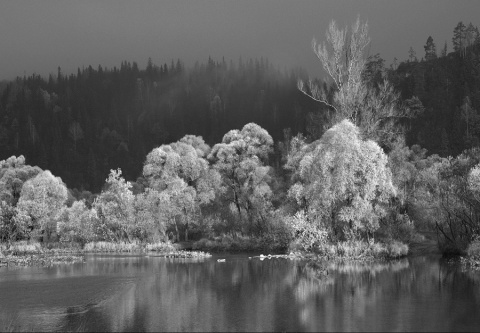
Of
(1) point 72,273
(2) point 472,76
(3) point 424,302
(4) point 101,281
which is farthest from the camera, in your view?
(2) point 472,76

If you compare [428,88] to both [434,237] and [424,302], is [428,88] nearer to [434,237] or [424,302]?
[434,237]

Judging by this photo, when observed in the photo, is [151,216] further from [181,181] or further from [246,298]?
[246,298]

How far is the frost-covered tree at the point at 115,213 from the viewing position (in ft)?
231

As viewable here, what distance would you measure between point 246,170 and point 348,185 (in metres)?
24.7

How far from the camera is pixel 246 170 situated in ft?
235

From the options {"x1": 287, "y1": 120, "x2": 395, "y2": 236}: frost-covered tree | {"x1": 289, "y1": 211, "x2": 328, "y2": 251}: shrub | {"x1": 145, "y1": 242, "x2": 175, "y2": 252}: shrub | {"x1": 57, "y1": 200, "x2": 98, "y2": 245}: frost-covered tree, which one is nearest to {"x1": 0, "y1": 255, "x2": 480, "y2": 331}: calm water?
{"x1": 289, "y1": 211, "x2": 328, "y2": 251}: shrub

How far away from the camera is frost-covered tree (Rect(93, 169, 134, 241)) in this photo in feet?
231

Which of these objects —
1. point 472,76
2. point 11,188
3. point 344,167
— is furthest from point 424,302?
point 472,76

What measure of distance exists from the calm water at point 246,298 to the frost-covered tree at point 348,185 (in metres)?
5.46

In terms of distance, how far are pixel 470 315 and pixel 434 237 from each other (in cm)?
3874

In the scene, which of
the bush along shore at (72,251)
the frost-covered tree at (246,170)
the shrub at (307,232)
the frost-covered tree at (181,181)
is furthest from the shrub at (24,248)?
the shrub at (307,232)

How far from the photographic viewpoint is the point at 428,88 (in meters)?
154

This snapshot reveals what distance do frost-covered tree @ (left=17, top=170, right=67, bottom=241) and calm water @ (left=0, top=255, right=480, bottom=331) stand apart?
1136 inches

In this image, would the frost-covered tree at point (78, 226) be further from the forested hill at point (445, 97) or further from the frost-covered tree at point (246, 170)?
the forested hill at point (445, 97)
